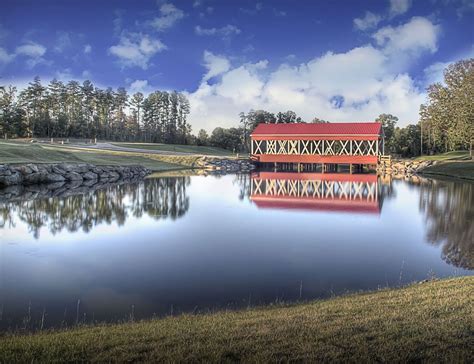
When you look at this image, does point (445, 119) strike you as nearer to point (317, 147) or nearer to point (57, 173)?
point (317, 147)

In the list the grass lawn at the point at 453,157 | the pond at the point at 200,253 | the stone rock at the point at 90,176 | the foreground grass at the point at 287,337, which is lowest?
the pond at the point at 200,253

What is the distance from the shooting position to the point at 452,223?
1652cm

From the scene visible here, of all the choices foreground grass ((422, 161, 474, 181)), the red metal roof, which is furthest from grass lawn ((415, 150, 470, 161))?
the red metal roof

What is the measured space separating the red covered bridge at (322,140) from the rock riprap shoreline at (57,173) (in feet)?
81.5

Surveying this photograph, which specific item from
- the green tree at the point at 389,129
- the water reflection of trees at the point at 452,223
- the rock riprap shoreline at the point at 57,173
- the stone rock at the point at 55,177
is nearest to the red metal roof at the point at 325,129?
the green tree at the point at 389,129

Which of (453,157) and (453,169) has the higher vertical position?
(453,157)

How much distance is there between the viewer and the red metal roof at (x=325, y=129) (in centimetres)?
5697

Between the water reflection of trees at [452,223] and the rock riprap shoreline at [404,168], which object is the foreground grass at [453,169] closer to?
the rock riprap shoreline at [404,168]

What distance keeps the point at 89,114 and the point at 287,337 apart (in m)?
91.2

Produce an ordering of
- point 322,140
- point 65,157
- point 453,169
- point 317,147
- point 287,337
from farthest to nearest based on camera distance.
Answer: point 317,147, point 322,140, point 453,169, point 65,157, point 287,337

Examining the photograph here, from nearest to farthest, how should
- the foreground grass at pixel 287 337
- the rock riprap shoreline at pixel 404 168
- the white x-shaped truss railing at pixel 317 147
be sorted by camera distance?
the foreground grass at pixel 287 337 < the rock riprap shoreline at pixel 404 168 < the white x-shaped truss railing at pixel 317 147

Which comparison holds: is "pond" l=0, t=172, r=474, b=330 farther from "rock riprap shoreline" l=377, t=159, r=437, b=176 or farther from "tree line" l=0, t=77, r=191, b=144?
"tree line" l=0, t=77, r=191, b=144

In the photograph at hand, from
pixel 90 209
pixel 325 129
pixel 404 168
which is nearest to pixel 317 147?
pixel 325 129

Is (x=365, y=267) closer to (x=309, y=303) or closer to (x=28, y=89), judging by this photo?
(x=309, y=303)
